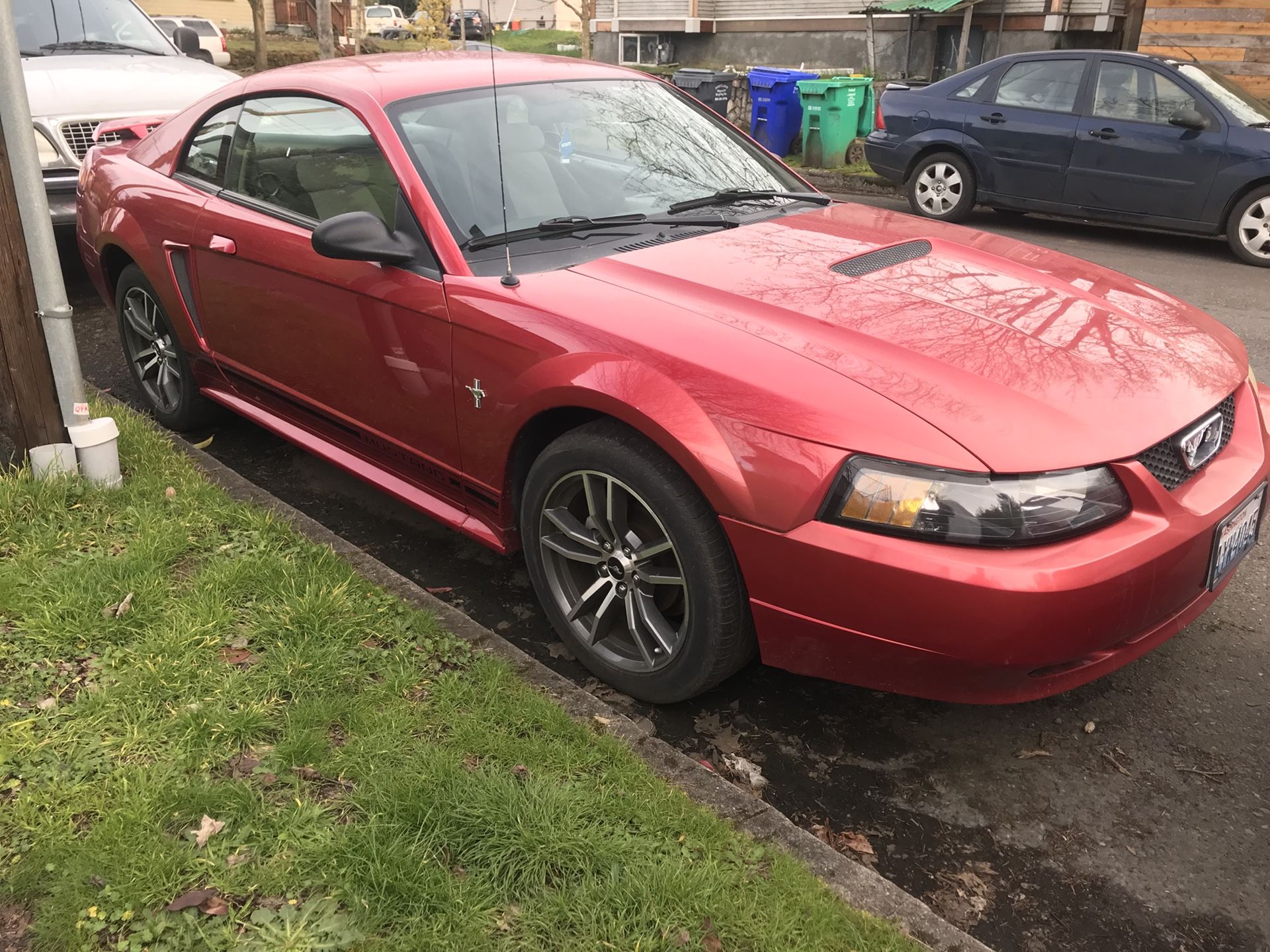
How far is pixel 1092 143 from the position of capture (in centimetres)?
891

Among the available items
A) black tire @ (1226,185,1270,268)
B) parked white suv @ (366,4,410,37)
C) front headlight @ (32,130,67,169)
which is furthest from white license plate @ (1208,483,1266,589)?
parked white suv @ (366,4,410,37)

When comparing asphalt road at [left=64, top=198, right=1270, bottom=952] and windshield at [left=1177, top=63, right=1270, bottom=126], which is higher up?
windshield at [left=1177, top=63, right=1270, bottom=126]

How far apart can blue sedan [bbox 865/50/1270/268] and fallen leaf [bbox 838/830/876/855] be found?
7.75 metres

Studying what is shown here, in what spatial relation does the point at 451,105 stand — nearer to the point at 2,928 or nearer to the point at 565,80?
the point at 565,80

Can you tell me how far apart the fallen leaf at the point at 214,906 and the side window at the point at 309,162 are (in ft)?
6.74

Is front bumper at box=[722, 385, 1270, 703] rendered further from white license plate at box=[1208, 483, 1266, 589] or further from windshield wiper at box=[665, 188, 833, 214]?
windshield wiper at box=[665, 188, 833, 214]

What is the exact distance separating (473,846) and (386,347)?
1683 mm

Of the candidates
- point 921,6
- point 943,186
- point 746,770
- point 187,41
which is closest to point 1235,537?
point 746,770

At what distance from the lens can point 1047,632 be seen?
7.59 ft

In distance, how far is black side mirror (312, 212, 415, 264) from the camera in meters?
3.12

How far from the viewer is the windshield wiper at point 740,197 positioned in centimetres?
361

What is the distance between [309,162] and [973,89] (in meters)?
7.77

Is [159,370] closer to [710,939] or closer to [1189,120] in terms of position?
[710,939]

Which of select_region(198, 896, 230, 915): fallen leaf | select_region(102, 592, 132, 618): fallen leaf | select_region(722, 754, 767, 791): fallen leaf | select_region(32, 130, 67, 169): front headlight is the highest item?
select_region(32, 130, 67, 169): front headlight
